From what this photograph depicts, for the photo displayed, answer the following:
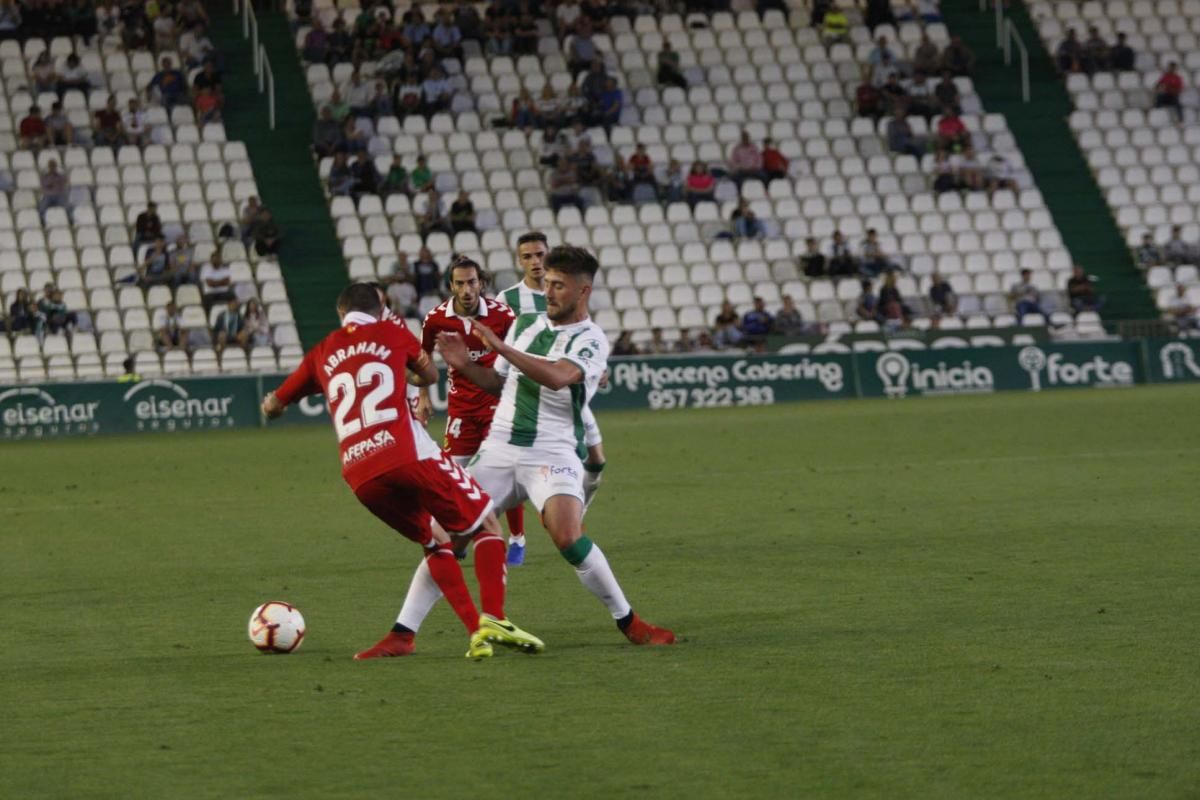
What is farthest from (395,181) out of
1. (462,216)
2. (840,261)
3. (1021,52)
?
(1021,52)

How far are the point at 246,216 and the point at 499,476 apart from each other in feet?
79.7

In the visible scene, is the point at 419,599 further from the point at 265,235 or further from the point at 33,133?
the point at 33,133

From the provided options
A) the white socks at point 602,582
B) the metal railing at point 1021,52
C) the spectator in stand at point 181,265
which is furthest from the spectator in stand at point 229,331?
the white socks at point 602,582

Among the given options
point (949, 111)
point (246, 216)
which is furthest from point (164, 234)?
point (949, 111)

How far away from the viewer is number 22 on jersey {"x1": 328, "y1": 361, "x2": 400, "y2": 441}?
8.05 meters

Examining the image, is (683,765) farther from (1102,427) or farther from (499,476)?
(1102,427)

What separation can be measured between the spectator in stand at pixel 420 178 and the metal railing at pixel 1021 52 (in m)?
13.2

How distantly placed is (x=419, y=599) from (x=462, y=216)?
24.6m

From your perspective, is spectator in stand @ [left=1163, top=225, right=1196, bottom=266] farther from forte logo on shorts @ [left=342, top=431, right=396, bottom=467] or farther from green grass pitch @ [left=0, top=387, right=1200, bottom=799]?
forte logo on shorts @ [left=342, top=431, right=396, bottom=467]

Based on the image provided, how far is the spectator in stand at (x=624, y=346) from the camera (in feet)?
98.8

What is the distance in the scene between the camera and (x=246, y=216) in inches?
1257

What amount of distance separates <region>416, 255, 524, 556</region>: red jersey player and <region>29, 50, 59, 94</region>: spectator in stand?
2442 cm

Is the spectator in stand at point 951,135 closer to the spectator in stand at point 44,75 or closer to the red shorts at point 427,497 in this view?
the spectator in stand at point 44,75

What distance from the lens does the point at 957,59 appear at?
125ft
